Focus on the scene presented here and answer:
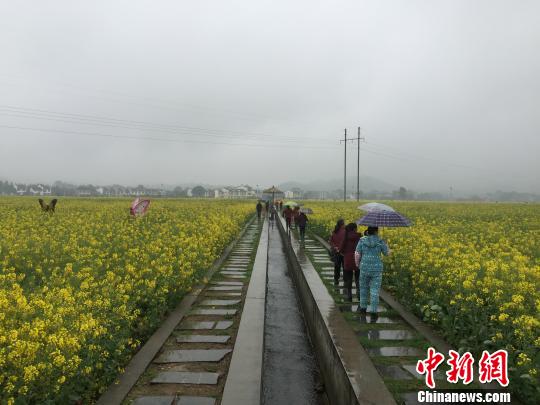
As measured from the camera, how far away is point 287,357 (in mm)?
6727

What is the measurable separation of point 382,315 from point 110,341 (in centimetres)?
534

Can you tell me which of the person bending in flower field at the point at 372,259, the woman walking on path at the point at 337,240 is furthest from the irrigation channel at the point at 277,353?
the person bending in flower field at the point at 372,259

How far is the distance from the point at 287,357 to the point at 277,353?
23 cm

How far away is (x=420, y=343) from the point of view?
6.20 meters

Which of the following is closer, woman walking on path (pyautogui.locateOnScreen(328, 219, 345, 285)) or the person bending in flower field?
the person bending in flower field

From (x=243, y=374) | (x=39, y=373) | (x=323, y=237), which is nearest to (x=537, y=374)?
(x=243, y=374)

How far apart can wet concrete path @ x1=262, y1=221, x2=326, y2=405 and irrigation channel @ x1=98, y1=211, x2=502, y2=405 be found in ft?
0.06

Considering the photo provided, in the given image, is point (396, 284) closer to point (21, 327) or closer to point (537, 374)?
point (537, 374)

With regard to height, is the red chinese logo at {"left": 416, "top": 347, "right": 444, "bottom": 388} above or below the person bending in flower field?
below

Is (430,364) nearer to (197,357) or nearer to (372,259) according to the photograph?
(372,259)

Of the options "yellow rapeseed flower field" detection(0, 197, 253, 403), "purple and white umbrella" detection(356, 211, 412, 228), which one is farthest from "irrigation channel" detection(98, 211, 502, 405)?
"purple and white umbrella" detection(356, 211, 412, 228)

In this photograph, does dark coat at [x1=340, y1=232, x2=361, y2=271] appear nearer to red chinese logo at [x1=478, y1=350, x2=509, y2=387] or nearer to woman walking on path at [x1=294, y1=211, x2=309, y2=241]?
red chinese logo at [x1=478, y1=350, x2=509, y2=387]

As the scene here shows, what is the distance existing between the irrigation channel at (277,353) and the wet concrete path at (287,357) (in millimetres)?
17

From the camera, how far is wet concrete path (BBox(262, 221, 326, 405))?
5570 mm
